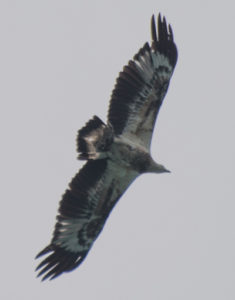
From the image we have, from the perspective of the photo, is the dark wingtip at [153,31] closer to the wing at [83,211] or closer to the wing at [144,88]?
the wing at [144,88]

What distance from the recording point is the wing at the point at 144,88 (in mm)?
24484

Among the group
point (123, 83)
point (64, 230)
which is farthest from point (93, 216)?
point (123, 83)

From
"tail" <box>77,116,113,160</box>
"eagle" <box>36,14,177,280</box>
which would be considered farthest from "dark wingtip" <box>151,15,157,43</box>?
"tail" <box>77,116,113,160</box>

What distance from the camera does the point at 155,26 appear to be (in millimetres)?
24438

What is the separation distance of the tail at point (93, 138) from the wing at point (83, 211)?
13.4 inches

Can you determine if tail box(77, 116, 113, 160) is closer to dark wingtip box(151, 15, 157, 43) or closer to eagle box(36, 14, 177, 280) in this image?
eagle box(36, 14, 177, 280)

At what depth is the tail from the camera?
24234 mm

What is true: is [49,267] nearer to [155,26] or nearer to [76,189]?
[76,189]

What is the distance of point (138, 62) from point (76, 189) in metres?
2.04

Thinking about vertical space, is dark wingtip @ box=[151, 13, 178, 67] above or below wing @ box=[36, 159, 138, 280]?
above

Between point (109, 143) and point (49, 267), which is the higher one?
point (109, 143)

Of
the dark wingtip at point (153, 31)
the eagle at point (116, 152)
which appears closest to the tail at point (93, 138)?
the eagle at point (116, 152)

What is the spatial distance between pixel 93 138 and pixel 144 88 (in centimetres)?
108

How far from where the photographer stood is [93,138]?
79.6 feet
